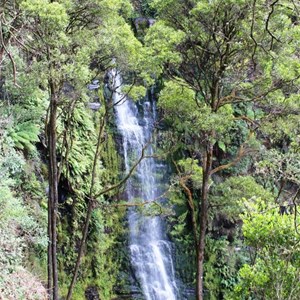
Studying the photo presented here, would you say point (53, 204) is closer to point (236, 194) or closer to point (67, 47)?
point (67, 47)

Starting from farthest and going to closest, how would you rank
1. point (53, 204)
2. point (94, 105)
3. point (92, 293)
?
1. point (94, 105)
2. point (92, 293)
3. point (53, 204)

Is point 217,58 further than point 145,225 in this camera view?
No

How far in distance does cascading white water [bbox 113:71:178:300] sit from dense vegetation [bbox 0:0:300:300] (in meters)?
0.32

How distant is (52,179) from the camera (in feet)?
21.8

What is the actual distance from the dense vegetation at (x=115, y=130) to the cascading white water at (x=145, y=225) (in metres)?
0.32

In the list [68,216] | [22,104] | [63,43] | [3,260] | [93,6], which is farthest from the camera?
[68,216]

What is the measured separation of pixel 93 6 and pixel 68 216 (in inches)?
206

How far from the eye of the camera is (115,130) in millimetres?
12469

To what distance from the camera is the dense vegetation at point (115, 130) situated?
229 inches

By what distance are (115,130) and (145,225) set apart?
3.19 m

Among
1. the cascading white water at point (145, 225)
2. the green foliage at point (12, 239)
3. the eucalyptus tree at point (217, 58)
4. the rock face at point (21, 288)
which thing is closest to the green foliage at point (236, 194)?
the eucalyptus tree at point (217, 58)

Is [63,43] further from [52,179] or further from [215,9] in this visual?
[215,9]

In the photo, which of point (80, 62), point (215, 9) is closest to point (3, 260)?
point (80, 62)

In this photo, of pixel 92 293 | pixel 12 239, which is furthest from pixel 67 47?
pixel 92 293
